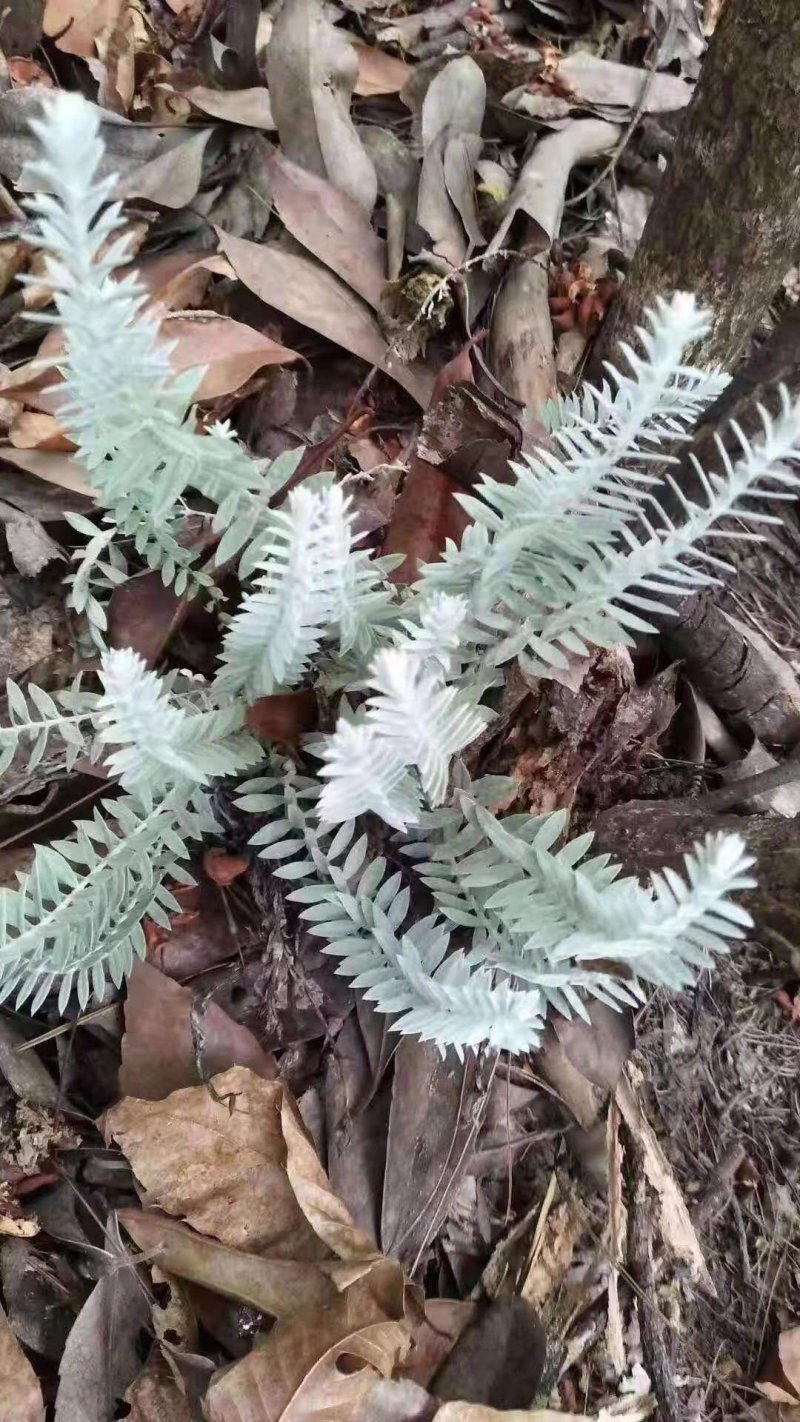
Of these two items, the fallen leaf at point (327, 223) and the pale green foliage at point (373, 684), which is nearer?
the pale green foliage at point (373, 684)

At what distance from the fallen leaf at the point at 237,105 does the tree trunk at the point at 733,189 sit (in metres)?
0.54

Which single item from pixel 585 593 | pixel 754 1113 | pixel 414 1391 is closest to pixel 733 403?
pixel 585 593

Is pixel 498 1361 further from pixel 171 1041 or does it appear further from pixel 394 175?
pixel 394 175

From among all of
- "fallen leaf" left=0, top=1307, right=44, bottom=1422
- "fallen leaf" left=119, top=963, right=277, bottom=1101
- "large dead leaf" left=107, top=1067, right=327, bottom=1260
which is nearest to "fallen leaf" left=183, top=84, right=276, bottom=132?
"fallen leaf" left=119, top=963, right=277, bottom=1101

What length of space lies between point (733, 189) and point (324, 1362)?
1.21 m

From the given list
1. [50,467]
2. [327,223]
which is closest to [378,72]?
[327,223]

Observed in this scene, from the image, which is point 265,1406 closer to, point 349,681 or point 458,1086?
point 458,1086

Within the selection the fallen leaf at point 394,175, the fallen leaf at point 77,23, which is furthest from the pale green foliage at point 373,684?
the fallen leaf at point 77,23

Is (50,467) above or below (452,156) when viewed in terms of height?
below

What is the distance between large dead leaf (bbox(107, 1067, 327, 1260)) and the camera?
101 cm

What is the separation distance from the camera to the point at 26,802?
1132mm

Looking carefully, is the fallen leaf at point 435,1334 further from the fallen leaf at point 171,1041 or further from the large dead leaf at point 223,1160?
the fallen leaf at point 171,1041

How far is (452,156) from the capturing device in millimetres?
1347

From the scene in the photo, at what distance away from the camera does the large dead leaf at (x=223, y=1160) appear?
1.01 metres
